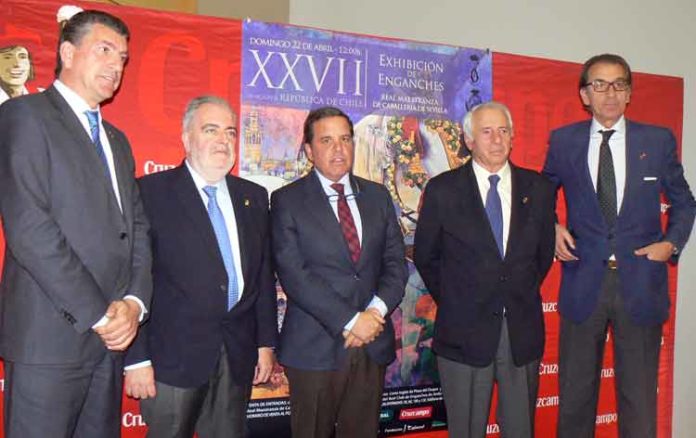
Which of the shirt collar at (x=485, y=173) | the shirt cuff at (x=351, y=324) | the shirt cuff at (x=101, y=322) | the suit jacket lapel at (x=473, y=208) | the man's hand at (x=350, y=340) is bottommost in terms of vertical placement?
the man's hand at (x=350, y=340)

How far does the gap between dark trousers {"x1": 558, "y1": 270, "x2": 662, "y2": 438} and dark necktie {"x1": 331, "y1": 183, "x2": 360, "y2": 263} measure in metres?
1.18

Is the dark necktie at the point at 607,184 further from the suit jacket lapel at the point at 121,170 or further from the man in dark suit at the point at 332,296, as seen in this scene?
the suit jacket lapel at the point at 121,170

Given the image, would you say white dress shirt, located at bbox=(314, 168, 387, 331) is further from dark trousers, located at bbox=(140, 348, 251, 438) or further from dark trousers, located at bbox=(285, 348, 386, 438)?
dark trousers, located at bbox=(140, 348, 251, 438)

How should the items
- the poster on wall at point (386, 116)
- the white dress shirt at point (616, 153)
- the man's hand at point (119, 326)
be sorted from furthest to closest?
1. the poster on wall at point (386, 116)
2. the white dress shirt at point (616, 153)
3. the man's hand at point (119, 326)

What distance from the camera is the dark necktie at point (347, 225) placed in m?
2.73

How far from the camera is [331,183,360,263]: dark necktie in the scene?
2727mm

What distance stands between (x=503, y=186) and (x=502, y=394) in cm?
95

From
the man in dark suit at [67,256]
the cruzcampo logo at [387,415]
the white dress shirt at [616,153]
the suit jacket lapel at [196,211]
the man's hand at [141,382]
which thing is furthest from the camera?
the cruzcampo logo at [387,415]

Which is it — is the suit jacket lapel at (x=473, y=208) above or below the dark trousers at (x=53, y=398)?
above

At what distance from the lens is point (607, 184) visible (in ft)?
9.87

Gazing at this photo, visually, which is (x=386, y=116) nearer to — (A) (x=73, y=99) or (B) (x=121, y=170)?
(B) (x=121, y=170)

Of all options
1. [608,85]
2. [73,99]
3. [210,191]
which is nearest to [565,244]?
[608,85]

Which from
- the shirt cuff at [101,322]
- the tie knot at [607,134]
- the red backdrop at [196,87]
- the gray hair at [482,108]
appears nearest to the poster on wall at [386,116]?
the red backdrop at [196,87]

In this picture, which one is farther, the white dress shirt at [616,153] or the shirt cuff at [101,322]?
the white dress shirt at [616,153]
